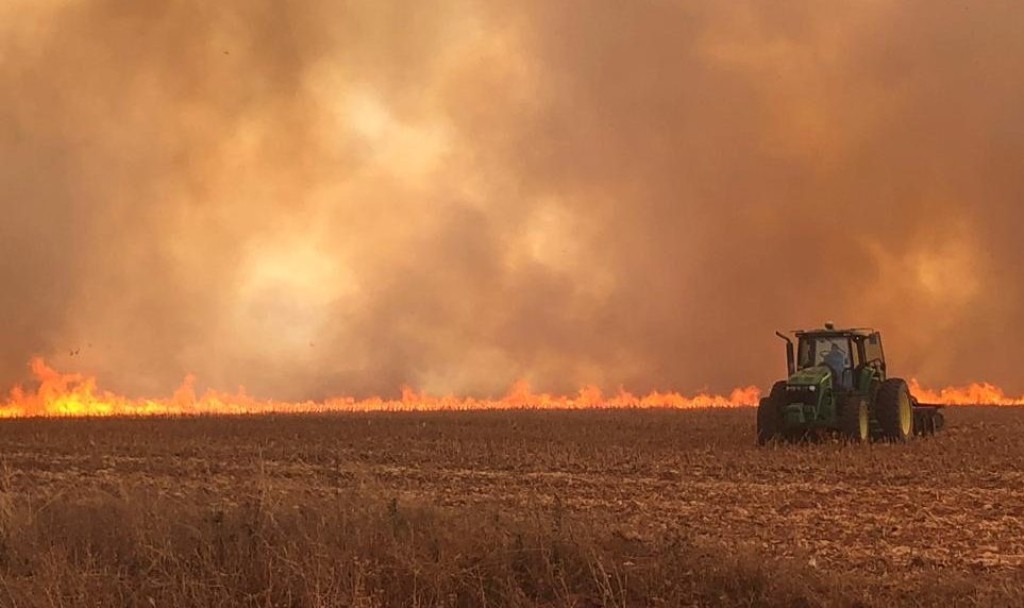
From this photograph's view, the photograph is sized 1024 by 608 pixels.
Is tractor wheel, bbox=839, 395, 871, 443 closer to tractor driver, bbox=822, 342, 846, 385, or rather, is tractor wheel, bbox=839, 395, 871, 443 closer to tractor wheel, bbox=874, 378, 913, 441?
tractor wheel, bbox=874, 378, 913, 441

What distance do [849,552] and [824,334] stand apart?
44.7ft

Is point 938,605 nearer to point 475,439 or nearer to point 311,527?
point 311,527

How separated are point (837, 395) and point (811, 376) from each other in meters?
0.79

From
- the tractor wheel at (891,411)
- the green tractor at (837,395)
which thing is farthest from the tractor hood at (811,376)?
the tractor wheel at (891,411)

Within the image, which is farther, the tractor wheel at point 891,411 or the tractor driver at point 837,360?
the tractor driver at point 837,360

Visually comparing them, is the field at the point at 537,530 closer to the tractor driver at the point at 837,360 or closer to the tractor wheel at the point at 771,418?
the tractor wheel at the point at 771,418

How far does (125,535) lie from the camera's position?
29.5ft

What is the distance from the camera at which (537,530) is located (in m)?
8.75

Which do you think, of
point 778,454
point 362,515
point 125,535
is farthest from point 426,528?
point 778,454

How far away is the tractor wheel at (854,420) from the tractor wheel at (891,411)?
2.77 feet

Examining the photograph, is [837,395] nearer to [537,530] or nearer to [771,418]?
[771,418]

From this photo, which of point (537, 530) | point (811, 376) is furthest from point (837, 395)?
point (537, 530)

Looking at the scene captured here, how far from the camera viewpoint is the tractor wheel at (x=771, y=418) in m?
21.4

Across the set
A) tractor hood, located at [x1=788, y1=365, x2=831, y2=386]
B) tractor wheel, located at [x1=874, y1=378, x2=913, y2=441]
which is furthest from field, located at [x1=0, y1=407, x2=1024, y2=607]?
tractor hood, located at [x1=788, y1=365, x2=831, y2=386]
